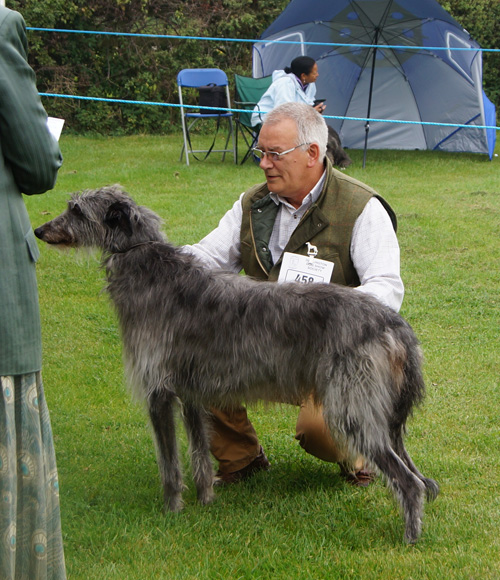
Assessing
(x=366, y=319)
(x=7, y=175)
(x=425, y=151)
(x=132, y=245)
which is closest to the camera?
(x=7, y=175)

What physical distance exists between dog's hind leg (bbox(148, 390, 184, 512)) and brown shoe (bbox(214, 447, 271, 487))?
0.44 m

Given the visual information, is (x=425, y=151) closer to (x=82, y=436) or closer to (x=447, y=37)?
(x=447, y=37)

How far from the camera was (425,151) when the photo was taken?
14492mm

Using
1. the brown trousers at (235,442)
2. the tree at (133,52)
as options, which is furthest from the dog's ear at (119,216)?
the tree at (133,52)

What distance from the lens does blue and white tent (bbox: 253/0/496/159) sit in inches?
534

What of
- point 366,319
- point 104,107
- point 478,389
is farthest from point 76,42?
point 366,319

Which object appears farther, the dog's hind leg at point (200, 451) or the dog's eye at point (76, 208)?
the dog's hind leg at point (200, 451)

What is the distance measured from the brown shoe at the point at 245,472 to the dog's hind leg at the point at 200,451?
255 mm

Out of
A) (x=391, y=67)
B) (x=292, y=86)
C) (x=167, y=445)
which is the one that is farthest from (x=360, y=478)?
(x=391, y=67)

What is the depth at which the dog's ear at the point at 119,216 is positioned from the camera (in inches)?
138

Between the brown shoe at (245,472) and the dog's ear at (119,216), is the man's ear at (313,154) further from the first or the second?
the brown shoe at (245,472)

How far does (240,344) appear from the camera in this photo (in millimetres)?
3336

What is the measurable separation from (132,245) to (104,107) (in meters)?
13.6

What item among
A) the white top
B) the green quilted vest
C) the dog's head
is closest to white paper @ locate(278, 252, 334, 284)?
the green quilted vest
